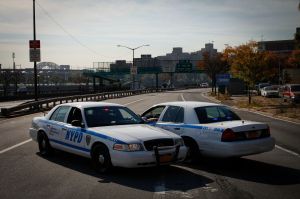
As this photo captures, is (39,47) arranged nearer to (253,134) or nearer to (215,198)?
(253,134)

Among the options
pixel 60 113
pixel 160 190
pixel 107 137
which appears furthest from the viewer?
pixel 60 113

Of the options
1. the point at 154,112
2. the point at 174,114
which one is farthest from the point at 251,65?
the point at 174,114

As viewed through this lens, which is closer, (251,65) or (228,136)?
(228,136)

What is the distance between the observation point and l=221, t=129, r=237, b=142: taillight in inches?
403

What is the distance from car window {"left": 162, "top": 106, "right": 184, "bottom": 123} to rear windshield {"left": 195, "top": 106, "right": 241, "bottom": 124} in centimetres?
45

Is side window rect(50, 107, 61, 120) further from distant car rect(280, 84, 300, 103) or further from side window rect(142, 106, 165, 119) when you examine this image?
distant car rect(280, 84, 300, 103)

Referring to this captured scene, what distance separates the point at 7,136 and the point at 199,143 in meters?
9.47

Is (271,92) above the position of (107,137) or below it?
below

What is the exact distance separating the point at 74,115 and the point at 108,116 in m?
0.98

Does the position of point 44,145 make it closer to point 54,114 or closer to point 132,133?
point 54,114

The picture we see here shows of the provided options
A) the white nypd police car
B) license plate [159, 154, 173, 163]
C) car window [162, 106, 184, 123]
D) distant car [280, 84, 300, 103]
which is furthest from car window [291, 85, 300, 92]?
license plate [159, 154, 173, 163]

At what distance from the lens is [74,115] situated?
37.6ft

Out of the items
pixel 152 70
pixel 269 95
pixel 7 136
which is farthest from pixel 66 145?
pixel 152 70

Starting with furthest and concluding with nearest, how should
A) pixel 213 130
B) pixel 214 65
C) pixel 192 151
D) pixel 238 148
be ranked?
pixel 214 65 < pixel 192 151 < pixel 213 130 < pixel 238 148
